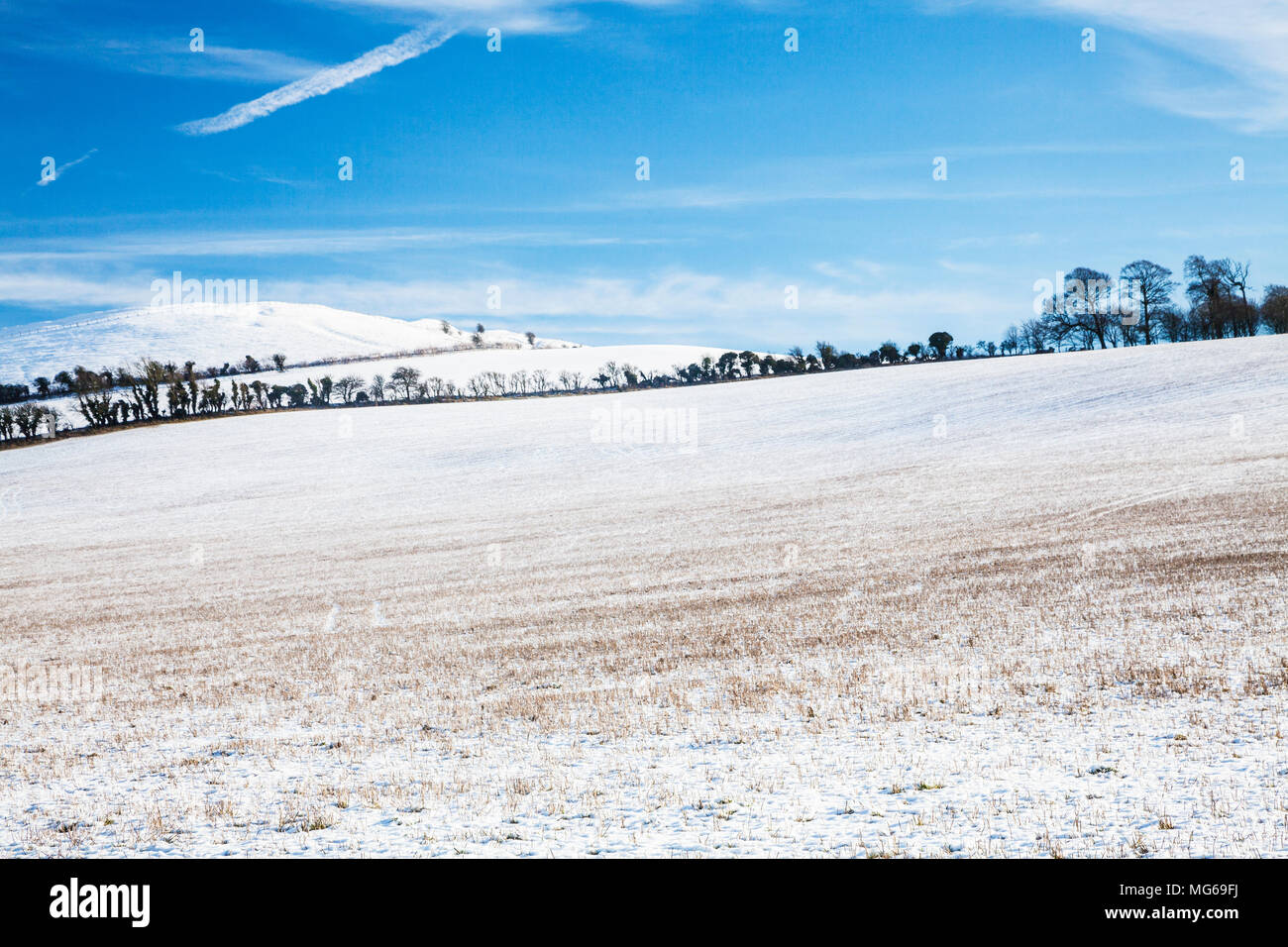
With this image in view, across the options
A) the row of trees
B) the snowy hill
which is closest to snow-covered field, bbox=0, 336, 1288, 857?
the row of trees

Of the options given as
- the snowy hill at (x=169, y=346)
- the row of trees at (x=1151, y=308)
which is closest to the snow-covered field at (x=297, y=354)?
the snowy hill at (x=169, y=346)

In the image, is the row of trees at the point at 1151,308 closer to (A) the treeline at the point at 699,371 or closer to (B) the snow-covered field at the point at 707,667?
(A) the treeline at the point at 699,371

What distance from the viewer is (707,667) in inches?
595

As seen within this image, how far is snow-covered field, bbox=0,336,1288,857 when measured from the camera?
825 centimetres

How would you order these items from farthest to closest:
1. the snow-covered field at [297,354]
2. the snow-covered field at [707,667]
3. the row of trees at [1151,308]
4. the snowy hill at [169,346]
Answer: the snowy hill at [169,346] → the snow-covered field at [297,354] → the row of trees at [1151,308] → the snow-covered field at [707,667]

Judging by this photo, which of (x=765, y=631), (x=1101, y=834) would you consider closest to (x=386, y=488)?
(x=765, y=631)

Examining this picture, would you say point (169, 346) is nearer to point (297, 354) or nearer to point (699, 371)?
point (297, 354)

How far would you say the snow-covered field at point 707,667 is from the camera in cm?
825

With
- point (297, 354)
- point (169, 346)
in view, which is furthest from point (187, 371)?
point (169, 346)

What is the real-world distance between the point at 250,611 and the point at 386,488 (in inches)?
1366

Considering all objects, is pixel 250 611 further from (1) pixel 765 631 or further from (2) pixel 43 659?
(1) pixel 765 631

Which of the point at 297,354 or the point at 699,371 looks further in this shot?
the point at 297,354

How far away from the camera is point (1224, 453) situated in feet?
121
